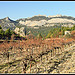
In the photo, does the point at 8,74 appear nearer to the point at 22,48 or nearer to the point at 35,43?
the point at 35,43

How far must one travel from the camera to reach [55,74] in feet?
53.6

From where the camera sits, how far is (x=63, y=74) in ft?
54.7

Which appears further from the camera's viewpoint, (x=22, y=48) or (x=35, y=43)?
(x=22, y=48)

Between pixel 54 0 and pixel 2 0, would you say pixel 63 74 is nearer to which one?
pixel 54 0

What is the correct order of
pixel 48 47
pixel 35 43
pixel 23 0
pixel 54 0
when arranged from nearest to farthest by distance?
pixel 23 0, pixel 54 0, pixel 35 43, pixel 48 47

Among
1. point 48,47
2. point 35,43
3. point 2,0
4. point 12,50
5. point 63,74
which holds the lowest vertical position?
point 12,50

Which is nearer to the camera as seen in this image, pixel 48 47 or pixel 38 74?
pixel 38 74

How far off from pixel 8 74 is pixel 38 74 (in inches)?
171

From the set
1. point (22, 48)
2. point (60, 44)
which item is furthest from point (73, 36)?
point (22, 48)

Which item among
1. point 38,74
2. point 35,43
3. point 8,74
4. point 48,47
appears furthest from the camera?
point 48,47

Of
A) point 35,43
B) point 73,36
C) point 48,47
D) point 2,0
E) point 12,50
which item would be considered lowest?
point 73,36

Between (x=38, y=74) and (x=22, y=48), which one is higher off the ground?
(x=38, y=74)

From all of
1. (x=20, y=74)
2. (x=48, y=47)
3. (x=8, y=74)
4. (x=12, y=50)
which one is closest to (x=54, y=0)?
(x=20, y=74)

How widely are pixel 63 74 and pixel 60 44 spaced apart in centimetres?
1884
